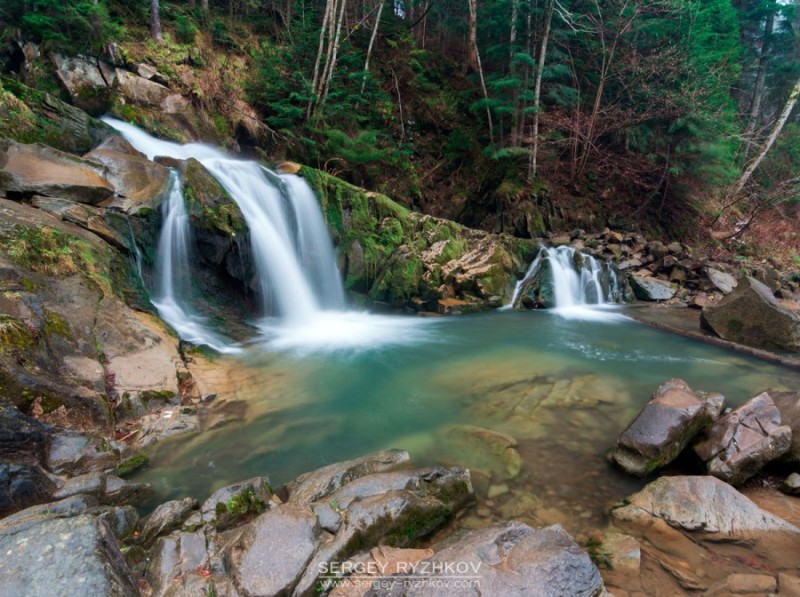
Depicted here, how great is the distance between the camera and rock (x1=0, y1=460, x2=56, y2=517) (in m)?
2.34

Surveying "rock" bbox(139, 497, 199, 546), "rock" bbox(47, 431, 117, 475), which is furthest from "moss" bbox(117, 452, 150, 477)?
"rock" bbox(139, 497, 199, 546)

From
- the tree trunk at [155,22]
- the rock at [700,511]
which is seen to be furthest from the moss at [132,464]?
the tree trunk at [155,22]

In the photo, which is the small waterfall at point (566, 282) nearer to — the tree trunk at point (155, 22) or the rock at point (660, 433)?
the rock at point (660, 433)

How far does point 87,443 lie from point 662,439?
15.7 ft

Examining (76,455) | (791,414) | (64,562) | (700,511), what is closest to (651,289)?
(791,414)

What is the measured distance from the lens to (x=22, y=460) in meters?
2.73

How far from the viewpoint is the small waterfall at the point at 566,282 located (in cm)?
1059

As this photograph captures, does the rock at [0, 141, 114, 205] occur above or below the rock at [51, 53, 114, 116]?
below

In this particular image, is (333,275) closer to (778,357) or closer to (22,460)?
(22,460)

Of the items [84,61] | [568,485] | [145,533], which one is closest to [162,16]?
[84,61]

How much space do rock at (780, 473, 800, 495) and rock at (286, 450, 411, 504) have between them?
2.99m

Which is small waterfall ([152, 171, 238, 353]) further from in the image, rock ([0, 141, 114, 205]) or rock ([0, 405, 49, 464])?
rock ([0, 405, 49, 464])

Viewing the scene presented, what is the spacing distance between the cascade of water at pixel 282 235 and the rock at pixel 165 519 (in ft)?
18.9

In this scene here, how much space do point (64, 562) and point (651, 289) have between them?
41.8ft
